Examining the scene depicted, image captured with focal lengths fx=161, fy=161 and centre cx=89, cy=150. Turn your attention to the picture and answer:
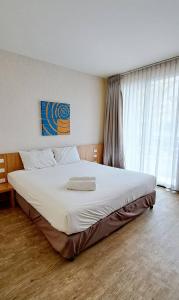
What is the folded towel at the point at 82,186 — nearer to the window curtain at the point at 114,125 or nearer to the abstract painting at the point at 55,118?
the abstract painting at the point at 55,118

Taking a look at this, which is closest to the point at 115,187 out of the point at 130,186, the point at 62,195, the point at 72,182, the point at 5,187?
the point at 130,186

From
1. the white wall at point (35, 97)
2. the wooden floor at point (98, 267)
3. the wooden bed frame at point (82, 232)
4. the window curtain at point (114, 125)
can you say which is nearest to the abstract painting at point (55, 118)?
the white wall at point (35, 97)

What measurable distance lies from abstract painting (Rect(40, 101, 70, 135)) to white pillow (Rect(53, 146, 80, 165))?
387 millimetres

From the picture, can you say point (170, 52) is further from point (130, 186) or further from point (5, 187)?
point (5, 187)

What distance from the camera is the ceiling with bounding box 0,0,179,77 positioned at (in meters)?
1.69

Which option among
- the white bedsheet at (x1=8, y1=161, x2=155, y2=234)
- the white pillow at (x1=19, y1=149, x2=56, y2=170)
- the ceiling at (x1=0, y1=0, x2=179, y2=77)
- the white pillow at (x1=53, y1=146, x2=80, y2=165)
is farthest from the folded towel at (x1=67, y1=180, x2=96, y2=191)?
the ceiling at (x1=0, y1=0, x2=179, y2=77)

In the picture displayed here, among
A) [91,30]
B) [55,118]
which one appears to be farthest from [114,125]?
[91,30]

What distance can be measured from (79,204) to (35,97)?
2.34 meters

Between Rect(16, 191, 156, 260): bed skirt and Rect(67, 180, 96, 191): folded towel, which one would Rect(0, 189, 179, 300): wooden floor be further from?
Rect(67, 180, 96, 191): folded towel

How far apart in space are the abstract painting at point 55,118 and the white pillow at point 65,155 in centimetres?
39

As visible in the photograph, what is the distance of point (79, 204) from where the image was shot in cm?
160

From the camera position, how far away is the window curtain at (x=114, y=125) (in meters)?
3.92

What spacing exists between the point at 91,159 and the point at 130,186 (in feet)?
6.95

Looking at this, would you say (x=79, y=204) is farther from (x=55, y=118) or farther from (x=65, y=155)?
(x=55, y=118)
